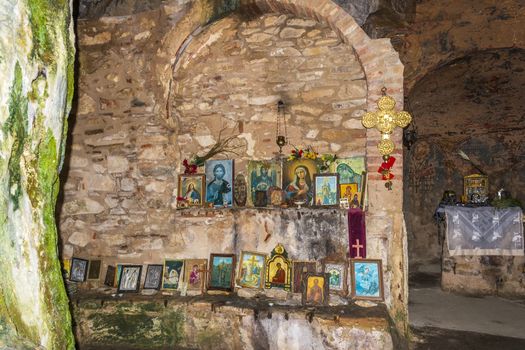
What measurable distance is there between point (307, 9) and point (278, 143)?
4.76ft

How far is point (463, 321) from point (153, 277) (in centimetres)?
380

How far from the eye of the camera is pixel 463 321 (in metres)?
5.10

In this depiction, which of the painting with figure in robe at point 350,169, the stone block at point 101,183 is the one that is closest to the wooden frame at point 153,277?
the stone block at point 101,183

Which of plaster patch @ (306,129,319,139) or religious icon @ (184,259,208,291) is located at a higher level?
plaster patch @ (306,129,319,139)

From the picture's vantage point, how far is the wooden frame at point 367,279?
4031mm

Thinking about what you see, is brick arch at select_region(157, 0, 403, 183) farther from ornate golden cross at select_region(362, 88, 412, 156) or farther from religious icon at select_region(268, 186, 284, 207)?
religious icon at select_region(268, 186, 284, 207)

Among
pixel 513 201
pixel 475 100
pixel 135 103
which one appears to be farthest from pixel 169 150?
pixel 475 100

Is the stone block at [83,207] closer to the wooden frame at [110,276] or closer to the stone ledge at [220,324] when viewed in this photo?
the wooden frame at [110,276]

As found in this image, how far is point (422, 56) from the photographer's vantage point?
7004mm

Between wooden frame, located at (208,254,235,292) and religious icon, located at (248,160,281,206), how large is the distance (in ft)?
2.23

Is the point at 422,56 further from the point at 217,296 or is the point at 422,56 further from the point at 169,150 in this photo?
the point at 217,296

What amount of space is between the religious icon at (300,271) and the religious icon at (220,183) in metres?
Result: 1.04

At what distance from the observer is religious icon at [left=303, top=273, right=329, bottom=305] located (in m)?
4.10

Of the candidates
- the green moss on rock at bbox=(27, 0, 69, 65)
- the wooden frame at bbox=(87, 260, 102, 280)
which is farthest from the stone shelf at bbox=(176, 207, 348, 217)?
the green moss on rock at bbox=(27, 0, 69, 65)
